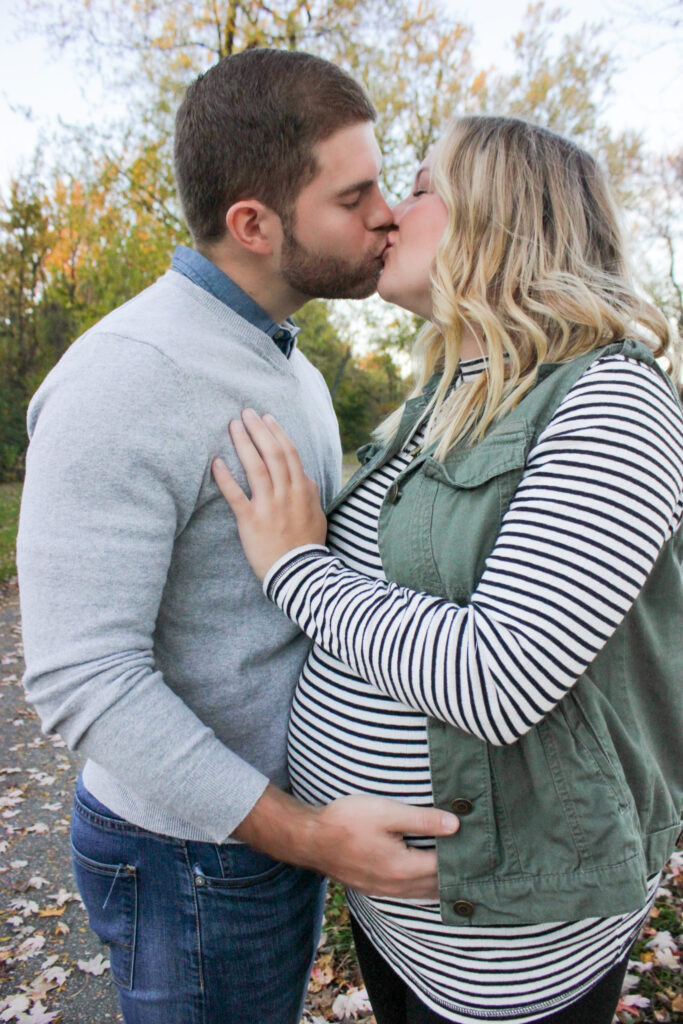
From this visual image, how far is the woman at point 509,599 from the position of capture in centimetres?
129

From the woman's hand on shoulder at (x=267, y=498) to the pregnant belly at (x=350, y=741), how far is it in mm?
288

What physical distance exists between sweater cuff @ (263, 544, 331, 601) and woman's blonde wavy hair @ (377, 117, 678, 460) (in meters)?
0.36

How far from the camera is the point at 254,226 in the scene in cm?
195

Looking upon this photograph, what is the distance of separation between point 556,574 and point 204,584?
0.81 metres

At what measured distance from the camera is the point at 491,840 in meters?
1.40

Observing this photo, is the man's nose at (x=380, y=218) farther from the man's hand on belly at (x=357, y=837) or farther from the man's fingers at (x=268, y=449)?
the man's hand on belly at (x=357, y=837)

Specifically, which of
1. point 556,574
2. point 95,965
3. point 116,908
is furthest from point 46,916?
point 556,574

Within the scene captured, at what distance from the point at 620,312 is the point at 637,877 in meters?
1.14

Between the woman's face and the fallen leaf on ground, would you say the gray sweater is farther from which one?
the fallen leaf on ground

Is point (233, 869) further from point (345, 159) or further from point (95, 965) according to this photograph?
point (95, 965)

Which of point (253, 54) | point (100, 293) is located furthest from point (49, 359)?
point (253, 54)

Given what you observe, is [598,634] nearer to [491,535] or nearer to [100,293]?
[491,535]

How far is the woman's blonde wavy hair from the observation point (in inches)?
62.9

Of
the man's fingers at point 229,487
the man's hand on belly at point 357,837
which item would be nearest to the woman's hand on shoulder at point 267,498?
the man's fingers at point 229,487
